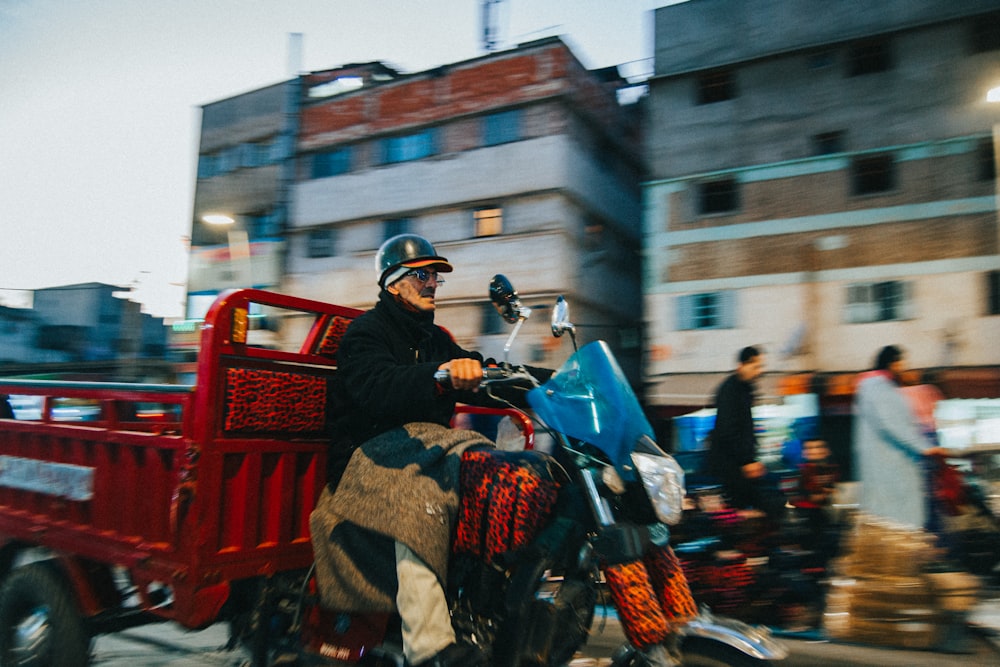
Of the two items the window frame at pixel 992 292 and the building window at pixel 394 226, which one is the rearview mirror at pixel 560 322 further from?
the building window at pixel 394 226

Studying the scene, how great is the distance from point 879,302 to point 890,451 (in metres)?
11.3

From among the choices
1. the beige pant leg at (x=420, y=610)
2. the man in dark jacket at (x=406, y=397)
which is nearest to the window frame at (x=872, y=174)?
the man in dark jacket at (x=406, y=397)

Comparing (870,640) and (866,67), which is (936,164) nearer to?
(866,67)

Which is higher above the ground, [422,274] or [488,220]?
[488,220]

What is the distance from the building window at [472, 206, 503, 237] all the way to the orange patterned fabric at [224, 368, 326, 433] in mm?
15540

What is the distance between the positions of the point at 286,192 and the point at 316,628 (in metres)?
21.1

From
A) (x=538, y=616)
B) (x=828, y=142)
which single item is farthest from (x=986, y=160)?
(x=538, y=616)

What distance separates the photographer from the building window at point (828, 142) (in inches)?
605

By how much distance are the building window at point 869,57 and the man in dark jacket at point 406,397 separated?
15.2 m

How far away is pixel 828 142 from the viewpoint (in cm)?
1553

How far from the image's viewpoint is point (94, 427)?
11.0ft

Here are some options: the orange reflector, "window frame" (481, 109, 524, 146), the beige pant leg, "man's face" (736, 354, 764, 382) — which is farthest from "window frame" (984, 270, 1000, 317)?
the orange reflector

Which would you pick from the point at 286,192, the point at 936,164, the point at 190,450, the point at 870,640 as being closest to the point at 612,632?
the point at 870,640

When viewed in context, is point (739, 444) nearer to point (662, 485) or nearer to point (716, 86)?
point (662, 485)
